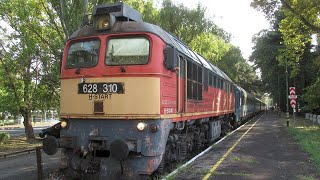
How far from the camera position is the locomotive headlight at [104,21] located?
9.52 metres

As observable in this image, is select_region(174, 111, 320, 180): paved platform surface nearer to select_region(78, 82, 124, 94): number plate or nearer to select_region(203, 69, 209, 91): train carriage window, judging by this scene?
select_region(203, 69, 209, 91): train carriage window

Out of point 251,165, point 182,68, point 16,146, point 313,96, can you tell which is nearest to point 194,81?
point 182,68

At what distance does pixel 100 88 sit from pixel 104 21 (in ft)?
5.31

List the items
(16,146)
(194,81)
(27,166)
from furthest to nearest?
(16,146), (194,81), (27,166)

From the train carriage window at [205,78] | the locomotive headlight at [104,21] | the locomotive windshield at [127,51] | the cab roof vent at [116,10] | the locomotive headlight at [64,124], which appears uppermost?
the cab roof vent at [116,10]

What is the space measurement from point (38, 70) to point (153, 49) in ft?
66.7

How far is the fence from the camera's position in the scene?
33.1 ft

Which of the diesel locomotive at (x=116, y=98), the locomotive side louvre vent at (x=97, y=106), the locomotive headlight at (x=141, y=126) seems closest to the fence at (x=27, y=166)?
the diesel locomotive at (x=116, y=98)

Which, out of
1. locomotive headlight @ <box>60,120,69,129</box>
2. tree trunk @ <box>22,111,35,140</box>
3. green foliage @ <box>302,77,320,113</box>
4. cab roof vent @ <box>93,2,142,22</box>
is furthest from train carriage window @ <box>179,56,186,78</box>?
green foliage @ <box>302,77,320,113</box>

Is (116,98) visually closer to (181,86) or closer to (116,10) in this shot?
(116,10)

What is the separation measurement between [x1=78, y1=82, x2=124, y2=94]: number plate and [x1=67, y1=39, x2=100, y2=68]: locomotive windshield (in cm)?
51

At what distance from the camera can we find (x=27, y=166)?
40.0ft

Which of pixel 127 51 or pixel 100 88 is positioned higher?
pixel 127 51

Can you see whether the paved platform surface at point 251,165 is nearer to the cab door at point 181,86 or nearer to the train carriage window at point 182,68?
the cab door at point 181,86
